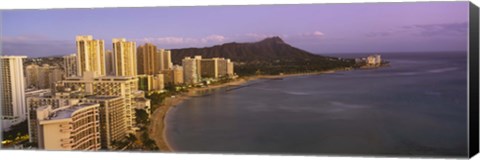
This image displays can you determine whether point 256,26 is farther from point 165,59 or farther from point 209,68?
point 165,59

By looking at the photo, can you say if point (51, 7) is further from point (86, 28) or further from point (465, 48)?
point (465, 48)

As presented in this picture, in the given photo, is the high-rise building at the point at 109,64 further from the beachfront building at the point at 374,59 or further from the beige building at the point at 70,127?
the beachfront building at the point at 374,59

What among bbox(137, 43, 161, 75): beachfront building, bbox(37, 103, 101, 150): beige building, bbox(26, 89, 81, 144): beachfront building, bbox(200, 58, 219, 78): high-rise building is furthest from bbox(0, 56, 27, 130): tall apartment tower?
bbox(200, 58, 219, 78): high-rise building

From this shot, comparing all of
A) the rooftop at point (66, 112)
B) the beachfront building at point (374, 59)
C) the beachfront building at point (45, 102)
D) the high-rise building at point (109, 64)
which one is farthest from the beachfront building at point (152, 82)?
the beachfront building at point (374, 59)

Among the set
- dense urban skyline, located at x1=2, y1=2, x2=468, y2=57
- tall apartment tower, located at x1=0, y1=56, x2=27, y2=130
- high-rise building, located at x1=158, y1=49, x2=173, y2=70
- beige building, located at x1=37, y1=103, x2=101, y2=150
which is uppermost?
dense urban skyline, located at x1=2, y1=2, x2=468, y2=57

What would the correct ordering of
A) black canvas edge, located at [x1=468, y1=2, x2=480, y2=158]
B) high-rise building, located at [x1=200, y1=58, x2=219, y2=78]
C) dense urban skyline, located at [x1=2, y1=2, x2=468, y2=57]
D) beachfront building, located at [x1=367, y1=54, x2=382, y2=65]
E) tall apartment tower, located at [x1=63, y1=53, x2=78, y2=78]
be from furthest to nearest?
1. tall apartment tower, located at [x1=63, y1=53, x2=78, y2=78]
2. high-rise building, located at [x1=200, y1=58, x2=219, y2=78]
3. beachfront building, located at [x1=367, y1=54, x2=382, y2=65]
4. dense urban skyline, located at [x1=2, y1=2, x2=468, y2=57]
5. black canvas edge, located at [x1=468, y1=2, x2=480, y2=158]

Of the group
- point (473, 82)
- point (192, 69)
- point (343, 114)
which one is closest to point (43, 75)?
point (192, 69)

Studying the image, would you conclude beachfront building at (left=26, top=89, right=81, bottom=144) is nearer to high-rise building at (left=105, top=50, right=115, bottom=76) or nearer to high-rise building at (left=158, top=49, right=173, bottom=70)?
high-rise building at (left=105, top=50, right=115, bottom=76)
